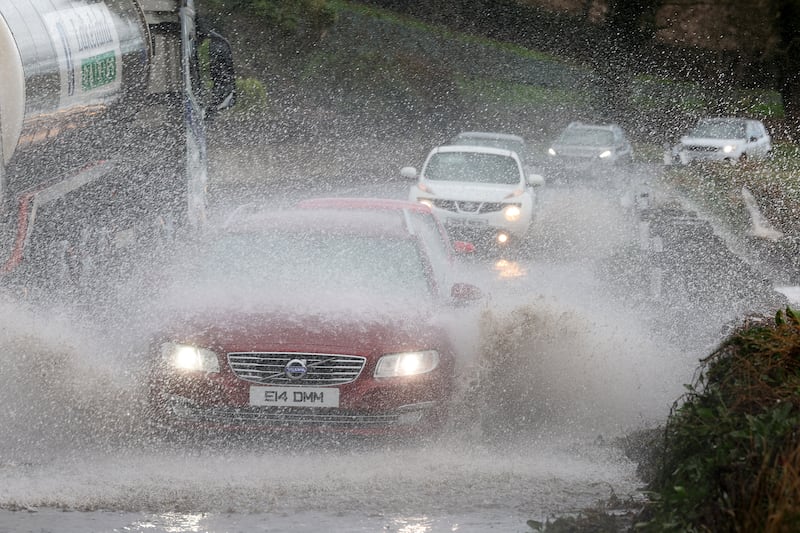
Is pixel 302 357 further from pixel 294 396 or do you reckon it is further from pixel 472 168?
pixel 472 168

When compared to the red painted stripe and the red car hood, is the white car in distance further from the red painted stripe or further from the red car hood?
the red car hood

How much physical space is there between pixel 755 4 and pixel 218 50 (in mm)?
27565

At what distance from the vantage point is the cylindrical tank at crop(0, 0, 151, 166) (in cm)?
840

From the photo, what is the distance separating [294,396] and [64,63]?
11.9 feet

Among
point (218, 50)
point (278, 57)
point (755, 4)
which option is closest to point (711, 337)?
point (218, 50)

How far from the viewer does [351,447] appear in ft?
23.7

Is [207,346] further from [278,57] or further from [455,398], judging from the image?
[278,57]

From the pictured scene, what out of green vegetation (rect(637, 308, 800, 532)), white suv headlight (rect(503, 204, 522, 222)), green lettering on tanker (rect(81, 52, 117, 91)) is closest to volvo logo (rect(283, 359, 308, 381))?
green vegetation (rect(637, 308, 800, 532))

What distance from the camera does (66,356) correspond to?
8406 millimetres

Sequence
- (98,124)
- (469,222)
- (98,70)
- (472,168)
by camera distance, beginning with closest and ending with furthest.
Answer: (98,70)
(98,124)
(469,222)
(472,168)

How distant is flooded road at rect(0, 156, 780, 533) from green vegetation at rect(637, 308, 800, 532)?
1074 millimetres

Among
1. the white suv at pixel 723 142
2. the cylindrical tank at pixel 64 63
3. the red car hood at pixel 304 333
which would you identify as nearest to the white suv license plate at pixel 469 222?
the cylindrical tank at pixel 64 63

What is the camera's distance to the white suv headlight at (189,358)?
7.25m

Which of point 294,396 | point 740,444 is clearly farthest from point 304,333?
point 740,444
